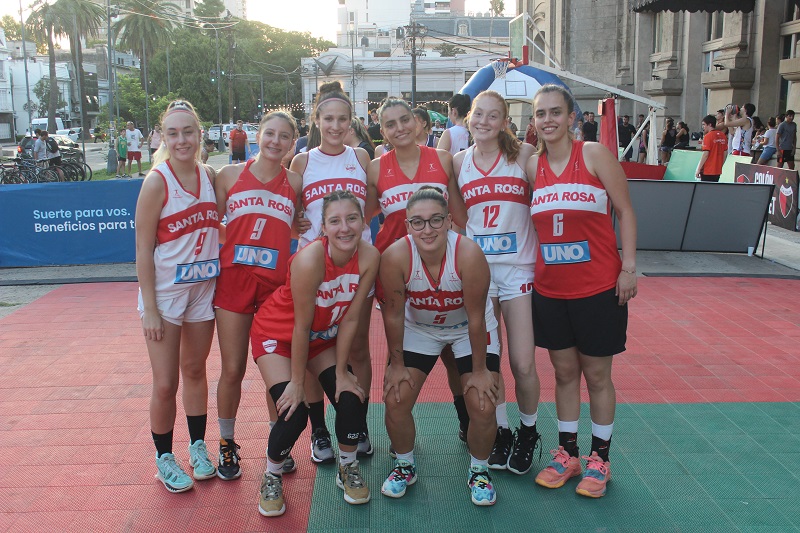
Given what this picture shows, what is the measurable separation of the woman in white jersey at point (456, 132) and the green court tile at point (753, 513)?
3.38 meters

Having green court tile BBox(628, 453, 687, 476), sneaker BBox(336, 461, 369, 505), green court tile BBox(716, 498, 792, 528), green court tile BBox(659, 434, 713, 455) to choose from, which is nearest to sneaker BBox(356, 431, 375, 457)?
sneaker BBox(336, 461, 369, 505)

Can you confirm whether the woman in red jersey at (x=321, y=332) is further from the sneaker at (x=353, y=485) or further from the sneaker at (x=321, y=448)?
the sneaker at (x=321, y=448)

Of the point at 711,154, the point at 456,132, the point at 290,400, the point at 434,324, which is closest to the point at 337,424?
the point at 290,400

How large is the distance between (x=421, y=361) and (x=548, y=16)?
1256 inches

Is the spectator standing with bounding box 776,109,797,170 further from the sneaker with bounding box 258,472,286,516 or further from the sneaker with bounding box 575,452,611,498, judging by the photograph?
the sneaker with bounding box 258,472,286,516

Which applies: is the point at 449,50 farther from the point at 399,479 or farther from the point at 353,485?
the point at 353,485

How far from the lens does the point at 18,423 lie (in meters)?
4.82

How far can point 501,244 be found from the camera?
3916 mm

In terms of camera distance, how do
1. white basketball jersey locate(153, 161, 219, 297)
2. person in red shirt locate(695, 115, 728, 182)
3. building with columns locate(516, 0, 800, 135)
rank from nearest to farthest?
white basketball jersey locate(153, 161, 219, 297), person in red shirt locate(695, 115, 728, 182), building with columns locate(516, 0, 800, 135)

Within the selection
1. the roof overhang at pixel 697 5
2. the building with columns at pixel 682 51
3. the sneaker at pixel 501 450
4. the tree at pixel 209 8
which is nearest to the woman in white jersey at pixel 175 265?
the sneaker at pixel 501 450

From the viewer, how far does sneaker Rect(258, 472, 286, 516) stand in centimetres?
359

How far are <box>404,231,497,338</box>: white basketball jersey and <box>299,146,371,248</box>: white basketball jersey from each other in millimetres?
629

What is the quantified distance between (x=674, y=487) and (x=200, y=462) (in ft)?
8.27

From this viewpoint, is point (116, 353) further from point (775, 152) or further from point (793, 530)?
point (775, 152)
